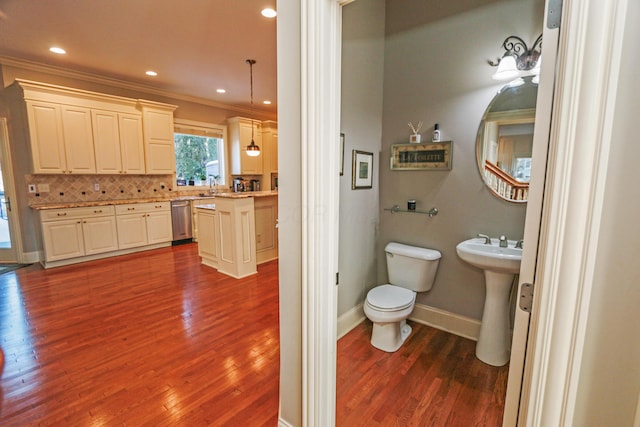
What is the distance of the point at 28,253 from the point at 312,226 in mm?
5318

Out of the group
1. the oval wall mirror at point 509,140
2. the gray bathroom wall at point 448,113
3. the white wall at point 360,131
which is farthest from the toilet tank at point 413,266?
the oval wall mirror at point 509,140

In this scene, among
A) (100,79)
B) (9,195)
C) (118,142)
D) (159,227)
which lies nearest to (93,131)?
(118,142)

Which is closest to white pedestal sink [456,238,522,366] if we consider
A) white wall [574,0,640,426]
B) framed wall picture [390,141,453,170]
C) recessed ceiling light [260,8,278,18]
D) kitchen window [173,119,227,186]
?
framed wall picture [390,141,453,170]

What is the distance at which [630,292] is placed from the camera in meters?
0.65

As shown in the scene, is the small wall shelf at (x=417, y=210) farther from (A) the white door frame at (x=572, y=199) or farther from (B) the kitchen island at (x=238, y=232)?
(B) the kitchen island at (x=238, y=232)

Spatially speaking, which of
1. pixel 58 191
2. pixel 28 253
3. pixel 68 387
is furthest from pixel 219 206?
pixel 28 253

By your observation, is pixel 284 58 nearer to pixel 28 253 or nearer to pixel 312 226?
pixel 312 226

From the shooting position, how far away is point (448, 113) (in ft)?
7.52

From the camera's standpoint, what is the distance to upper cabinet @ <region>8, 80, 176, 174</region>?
4.01m

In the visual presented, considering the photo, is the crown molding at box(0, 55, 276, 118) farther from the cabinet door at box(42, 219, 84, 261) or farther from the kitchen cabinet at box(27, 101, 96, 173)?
the cabinet door at box(42, 219, 84, 261)

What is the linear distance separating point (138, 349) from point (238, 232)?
5.51ft

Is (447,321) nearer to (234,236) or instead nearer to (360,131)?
(360,131)

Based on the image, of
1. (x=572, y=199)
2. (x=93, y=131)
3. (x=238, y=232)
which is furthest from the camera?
(x=93, y=131)

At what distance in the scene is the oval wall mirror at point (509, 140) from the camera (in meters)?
2.02
